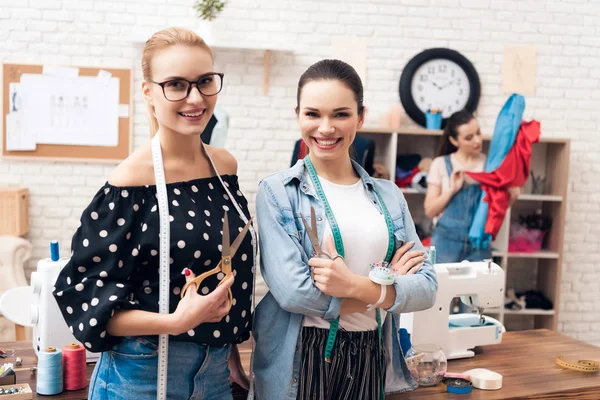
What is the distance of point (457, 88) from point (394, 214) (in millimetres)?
3799

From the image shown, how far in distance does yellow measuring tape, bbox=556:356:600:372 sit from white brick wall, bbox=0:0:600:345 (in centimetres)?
333

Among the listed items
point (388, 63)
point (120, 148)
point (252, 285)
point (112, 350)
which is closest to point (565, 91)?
point (388, 63)

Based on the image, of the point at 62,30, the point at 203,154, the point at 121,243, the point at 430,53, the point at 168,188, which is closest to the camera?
the point at 121,243

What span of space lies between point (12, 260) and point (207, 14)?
223cm

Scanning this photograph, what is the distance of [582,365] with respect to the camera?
7.32 ft

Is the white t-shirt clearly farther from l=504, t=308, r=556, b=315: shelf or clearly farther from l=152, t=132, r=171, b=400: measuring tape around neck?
l=504, t=308, r=556, b=315: shelf

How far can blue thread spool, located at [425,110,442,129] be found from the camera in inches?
208

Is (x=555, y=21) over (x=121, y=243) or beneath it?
over

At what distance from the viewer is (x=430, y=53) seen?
5.37m

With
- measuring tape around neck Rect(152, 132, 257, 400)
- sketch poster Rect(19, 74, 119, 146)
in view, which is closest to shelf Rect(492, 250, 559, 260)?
sketch poster Rect(19, 74, 119, 146)

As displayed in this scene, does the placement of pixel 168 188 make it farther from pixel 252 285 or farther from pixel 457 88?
pixel 457 88

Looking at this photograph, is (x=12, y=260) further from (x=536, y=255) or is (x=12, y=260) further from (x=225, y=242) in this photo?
(x=536, y=255)

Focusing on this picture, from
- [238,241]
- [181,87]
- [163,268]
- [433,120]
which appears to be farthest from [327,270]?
[433,120]

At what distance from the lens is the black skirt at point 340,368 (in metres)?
1.77
